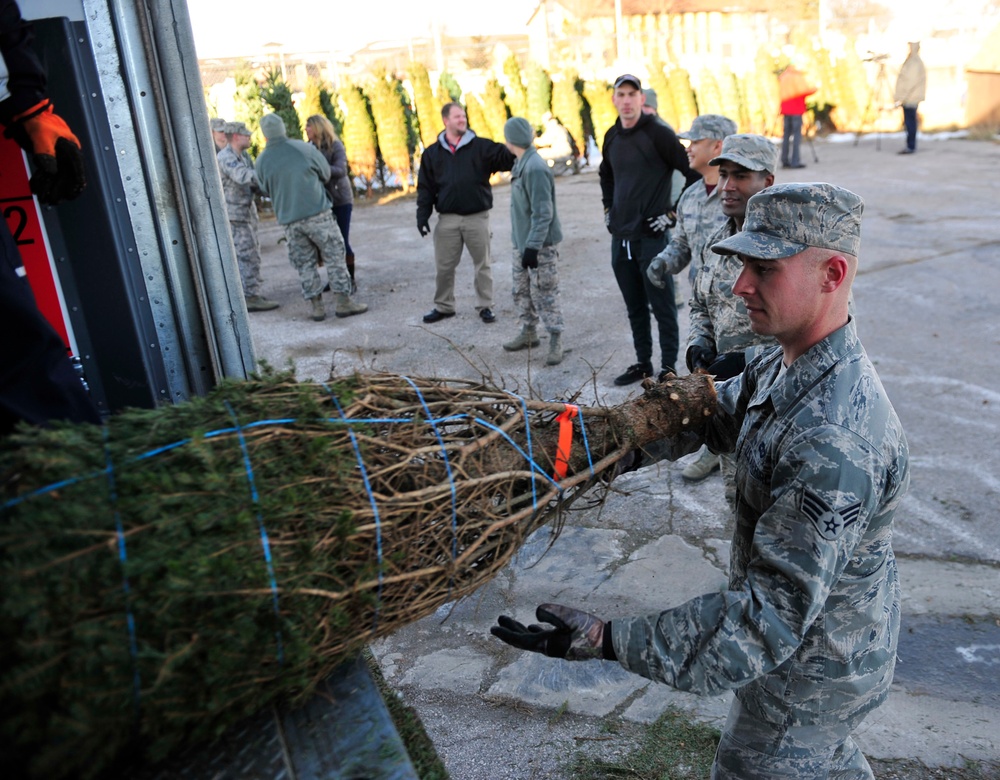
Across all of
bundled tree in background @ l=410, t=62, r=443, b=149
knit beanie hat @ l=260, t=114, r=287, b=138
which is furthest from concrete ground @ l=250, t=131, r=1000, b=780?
bundled tree in background @ l=410, t=62, r=443, b=149

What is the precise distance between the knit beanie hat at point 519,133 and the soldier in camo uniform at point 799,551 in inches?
206

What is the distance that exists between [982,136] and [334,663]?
22723 millimetres

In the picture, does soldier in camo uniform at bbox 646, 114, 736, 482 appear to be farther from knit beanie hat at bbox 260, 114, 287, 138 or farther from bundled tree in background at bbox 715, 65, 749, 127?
bundled tree in background at bbox 715, 65, 749, 127

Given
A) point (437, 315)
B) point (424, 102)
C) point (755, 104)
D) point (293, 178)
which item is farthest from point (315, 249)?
point (755, 104)

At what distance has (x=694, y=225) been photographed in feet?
15.7

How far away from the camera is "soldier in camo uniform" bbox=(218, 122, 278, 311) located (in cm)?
915

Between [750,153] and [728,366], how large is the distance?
1.04 meters

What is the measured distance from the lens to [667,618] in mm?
1933

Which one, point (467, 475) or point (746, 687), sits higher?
point (467, 475)

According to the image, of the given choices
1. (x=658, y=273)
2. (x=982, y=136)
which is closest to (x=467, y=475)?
(x=658, y=273)

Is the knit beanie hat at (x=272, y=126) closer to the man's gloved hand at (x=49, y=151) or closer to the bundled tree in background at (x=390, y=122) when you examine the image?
the man's gloved hand at (x=49, y=151)

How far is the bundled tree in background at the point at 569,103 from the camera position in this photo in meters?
20.3

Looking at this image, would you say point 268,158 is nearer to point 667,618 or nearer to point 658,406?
point 658,406

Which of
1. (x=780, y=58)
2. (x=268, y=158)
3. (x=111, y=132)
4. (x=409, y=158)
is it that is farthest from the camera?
(x=780, y=58)
